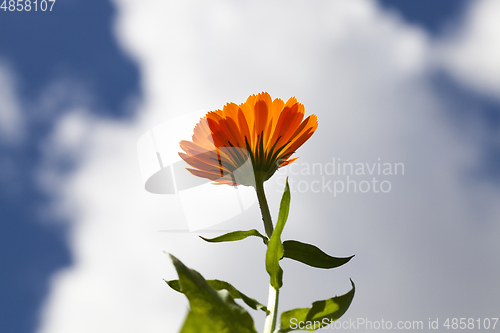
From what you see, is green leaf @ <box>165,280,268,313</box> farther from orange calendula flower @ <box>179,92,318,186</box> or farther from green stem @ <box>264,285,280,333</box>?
orange calendula flower @ <box>179,92,318,186</box>

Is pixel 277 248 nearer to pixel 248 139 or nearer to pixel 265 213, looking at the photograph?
pixel 265 213

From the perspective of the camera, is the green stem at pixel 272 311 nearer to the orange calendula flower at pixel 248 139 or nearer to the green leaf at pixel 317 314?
the green leaf at pixel 317 314

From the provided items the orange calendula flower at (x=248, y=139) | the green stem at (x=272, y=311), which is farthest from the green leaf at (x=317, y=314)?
the orange calendula flower at (x=248, y=139)

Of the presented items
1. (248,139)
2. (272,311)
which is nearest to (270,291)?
(272,311)

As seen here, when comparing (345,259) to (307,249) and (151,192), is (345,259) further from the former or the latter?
(151,192)

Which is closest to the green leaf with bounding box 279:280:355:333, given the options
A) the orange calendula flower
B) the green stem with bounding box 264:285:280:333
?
the green stem with bounding box 264:285:280:333

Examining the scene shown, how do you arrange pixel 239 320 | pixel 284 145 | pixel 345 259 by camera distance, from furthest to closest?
pixel 284 145, pixel 345 259, pixel 239 320

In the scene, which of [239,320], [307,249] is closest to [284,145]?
[307,249]
